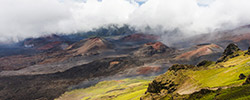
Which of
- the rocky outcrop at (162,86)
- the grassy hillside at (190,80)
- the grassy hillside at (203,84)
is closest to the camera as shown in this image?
the grassy hillside at (203,84)

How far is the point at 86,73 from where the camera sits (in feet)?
470

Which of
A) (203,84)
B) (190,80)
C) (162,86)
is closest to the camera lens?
(203,84)

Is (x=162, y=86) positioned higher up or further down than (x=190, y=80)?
further down

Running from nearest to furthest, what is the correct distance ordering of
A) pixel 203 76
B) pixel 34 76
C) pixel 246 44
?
pixel 203 76
pixel 34 76
pixel 246 44

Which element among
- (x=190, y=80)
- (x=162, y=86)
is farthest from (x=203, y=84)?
(x=162, y=86)

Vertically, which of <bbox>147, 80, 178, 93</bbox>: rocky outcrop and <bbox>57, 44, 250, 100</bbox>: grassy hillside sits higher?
<bbox>57, 44, 250, 100</bbox>: grassy hillside

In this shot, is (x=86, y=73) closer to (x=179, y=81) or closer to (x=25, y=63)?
(x=25, y=63)

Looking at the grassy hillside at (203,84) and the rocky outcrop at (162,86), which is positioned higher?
the grassy hillside at (203,84)

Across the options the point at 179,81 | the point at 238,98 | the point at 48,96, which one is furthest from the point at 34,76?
the point at 238,98

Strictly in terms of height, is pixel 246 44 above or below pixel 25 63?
below

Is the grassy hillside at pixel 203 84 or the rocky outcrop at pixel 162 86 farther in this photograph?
the rocky outcrop at pixel 162 86

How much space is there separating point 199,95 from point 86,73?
12328 centimetres

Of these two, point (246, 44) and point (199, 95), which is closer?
point (199, 95)

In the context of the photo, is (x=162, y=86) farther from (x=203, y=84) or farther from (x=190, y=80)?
(x=203, y=84)
